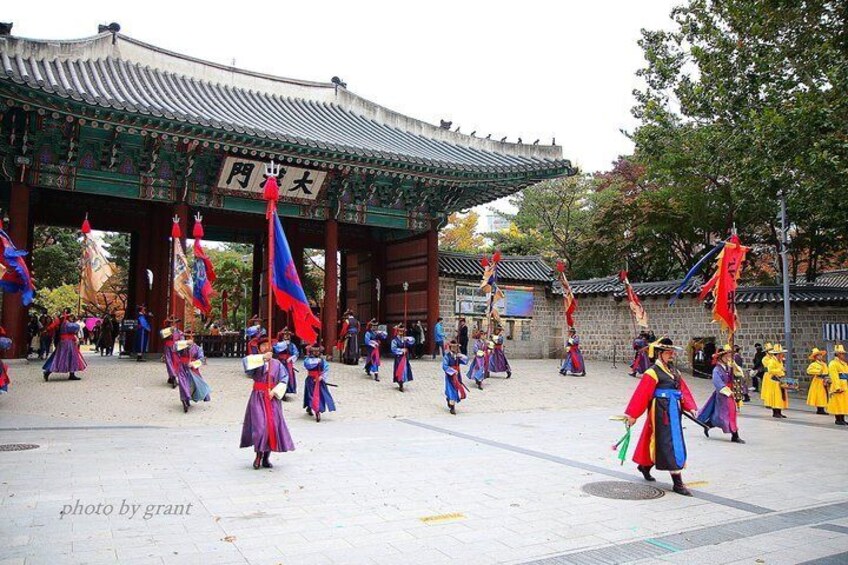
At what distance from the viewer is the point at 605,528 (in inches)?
208

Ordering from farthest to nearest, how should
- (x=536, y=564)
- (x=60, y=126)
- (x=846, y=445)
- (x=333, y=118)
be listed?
1. (x=333, y=118)
2. (x=60, y=126)
3. (x=846, y=445)
4. (x=536, y=564)

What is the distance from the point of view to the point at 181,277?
1516 centimetres

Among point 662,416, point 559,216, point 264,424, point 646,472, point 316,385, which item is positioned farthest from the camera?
point 559,216

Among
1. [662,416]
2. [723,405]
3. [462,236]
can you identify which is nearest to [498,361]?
[723,405]

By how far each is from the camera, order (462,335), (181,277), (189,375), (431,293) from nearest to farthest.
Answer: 1. (189,375)
2. (181,277)
3. (431,293)
4. (462,335)

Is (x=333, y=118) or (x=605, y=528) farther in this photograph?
(x=333, y=118)

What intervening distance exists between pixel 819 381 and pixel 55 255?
116 ft

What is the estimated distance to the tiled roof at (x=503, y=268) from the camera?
23.3m

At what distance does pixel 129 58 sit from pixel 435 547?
65.7ft

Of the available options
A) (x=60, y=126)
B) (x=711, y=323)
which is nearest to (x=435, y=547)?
(x=60, y=126)

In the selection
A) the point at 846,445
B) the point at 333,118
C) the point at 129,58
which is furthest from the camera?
the point at 333,118

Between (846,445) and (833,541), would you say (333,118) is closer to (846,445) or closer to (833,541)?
(846,445)

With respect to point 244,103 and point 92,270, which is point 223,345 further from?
point 244,103

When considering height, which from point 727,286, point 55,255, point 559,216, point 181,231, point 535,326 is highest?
point 559,216
